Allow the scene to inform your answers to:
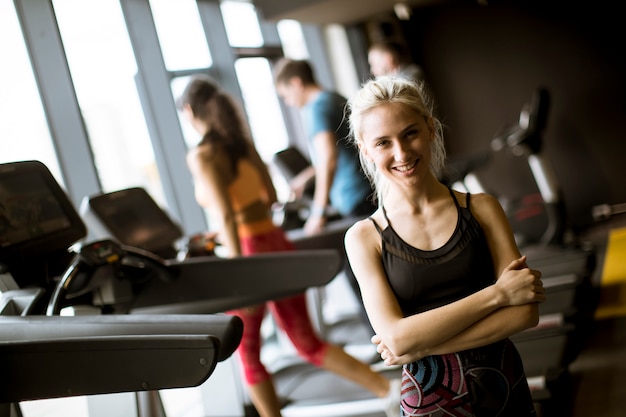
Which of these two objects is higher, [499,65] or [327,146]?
[499,65]

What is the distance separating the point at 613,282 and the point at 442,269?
3769mm

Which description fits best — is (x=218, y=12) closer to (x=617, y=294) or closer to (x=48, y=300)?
(x=617, y=294)

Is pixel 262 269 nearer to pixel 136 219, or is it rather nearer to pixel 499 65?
pixel 136 219

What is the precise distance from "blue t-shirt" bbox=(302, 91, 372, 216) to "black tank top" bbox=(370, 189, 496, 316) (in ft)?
6.37

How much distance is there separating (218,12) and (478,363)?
509cm

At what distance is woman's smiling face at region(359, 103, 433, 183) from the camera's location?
1.58 meters

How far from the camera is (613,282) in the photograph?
4.89 meters

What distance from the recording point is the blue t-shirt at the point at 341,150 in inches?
138

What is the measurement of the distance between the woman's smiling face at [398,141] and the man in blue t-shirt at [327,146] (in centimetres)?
178

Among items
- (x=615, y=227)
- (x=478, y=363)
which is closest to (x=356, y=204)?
(x=478, y=363)

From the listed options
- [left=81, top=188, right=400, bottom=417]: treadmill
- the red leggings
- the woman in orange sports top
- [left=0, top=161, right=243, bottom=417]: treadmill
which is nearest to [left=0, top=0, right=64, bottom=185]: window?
[left=81, top=188, right=400, bottom=417]: treadmill

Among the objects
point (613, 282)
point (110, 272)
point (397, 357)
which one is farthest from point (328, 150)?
point (613, 282)

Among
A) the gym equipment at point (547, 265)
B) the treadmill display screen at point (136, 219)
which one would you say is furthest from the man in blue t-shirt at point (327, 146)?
the treadmill display screen at point (136, 219)

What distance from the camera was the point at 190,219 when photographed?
5184 millimetres
